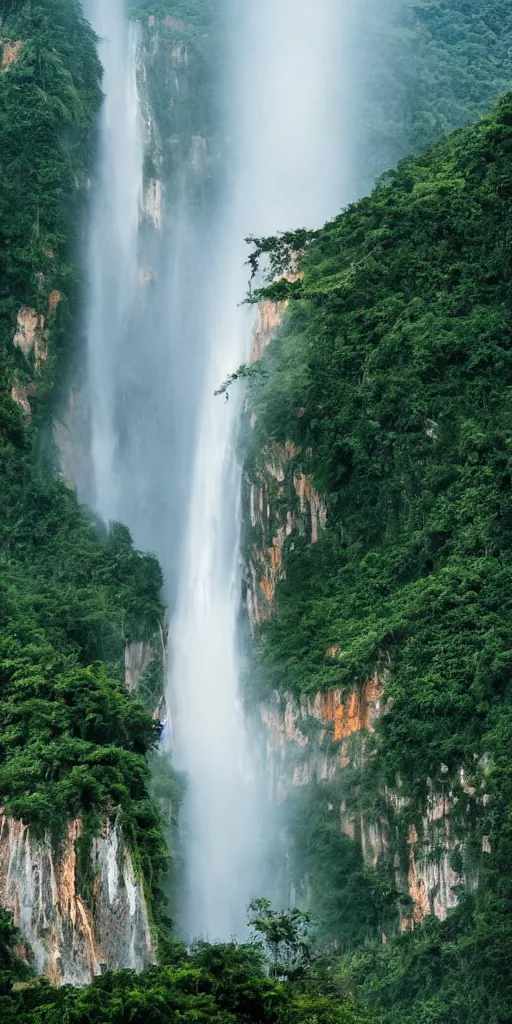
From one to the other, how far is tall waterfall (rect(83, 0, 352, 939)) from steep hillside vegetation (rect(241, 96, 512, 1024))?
2.61m

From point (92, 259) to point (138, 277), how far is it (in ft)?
7.43

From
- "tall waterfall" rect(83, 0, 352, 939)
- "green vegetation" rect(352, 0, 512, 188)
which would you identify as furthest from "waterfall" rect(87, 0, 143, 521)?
"green vegetation" rect(352, 0, 512, 188)

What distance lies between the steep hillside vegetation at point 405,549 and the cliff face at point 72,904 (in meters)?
5.25

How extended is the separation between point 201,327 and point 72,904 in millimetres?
26934

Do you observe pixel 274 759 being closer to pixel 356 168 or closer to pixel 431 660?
pixel 431 660

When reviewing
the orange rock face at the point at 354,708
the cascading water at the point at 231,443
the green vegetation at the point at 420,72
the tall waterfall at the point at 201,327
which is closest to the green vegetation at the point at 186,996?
the orange rock face at the point at 354,708

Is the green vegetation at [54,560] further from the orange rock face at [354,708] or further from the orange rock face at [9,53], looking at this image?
→ the orange rock face at [354,708]

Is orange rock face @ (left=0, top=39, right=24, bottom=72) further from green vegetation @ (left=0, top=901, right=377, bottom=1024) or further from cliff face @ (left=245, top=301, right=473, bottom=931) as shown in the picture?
green vegetation @ (left=0, top=901, right=377, bottom=1024)

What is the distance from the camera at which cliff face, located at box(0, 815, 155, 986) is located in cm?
3516

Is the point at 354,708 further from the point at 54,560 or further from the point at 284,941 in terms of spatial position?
the point at 54,560

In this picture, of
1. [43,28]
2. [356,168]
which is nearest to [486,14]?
[356,168]

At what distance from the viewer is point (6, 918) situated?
34.7m

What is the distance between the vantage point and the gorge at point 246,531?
37312 millimetres

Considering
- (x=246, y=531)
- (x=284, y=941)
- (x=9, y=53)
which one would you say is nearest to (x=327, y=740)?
(x=284, y=941)
